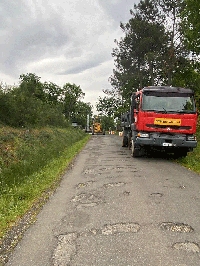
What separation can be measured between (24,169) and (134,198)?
4.93 meters

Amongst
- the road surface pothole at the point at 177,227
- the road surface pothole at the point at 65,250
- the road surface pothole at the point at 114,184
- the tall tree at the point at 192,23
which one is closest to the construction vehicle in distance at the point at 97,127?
the tall tree at the point at 192,23

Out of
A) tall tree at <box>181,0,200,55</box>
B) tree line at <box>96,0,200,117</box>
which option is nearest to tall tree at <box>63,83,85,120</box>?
tree line at <box>96,0,200,117</box>

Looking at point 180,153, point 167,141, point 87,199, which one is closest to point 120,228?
point 87,199

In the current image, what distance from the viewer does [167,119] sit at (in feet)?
38.3

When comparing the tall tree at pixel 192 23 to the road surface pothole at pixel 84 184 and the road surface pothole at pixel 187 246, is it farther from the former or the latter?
the road surface pothole at pixel 187 246

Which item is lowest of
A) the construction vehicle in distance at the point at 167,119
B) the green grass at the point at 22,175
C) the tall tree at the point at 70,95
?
the green grass at the point at 22,175

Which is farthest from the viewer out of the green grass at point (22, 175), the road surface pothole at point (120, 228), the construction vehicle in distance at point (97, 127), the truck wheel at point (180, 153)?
the construction vehicle in distance at point (97, 127)

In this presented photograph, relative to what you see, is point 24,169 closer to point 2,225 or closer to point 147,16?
point 2,225

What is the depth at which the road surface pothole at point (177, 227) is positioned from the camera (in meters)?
4.42

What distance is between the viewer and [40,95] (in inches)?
1896

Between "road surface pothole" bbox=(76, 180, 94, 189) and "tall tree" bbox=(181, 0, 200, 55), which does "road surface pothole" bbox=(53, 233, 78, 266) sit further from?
"tall tree" bbox=(181, 0, 200, 55)

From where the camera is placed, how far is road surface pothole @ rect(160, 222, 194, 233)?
4.42 m

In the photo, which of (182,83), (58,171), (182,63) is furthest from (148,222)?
(182,63)

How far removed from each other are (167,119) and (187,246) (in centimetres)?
822
